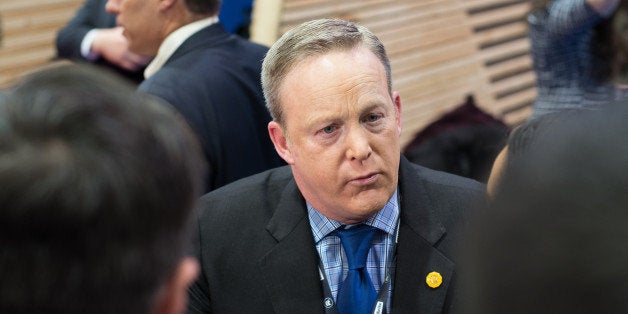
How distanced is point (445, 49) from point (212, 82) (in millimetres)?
3279

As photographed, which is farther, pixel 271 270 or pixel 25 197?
pixel 271 270

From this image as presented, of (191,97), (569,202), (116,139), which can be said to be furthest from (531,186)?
(191,97)

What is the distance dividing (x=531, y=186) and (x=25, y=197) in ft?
1.67

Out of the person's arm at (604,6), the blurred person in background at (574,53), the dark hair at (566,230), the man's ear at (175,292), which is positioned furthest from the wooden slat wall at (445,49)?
the dark hair at (566,230)

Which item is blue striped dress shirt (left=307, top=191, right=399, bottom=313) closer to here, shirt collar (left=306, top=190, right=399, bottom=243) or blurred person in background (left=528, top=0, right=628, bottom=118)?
shirt collar (left=306, top=190, right=399, bottom=243)

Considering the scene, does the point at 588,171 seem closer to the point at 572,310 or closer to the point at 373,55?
the point at 572,310

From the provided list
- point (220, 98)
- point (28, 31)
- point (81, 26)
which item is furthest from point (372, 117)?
point (28, 31)

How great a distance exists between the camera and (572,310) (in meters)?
0.70

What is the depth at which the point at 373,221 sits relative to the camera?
7.85 feet

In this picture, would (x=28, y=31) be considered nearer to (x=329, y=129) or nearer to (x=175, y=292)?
(x=329, y=129)

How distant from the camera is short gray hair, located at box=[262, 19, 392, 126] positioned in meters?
2.48

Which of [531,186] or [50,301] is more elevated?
[531,186]

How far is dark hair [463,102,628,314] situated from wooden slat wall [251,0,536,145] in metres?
4.86

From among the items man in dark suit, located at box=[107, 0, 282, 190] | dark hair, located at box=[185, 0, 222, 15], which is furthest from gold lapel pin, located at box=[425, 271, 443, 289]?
dark hair, located at box=[185, 0, 222, 15]
